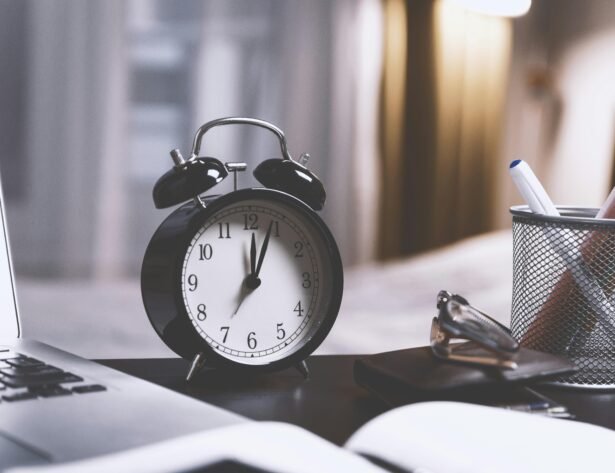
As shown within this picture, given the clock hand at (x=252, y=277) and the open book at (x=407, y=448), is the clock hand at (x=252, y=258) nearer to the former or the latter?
the clock hand at (x=252, y=277)

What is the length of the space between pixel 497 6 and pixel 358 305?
5.83 ft

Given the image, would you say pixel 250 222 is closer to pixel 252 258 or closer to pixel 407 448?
pixel 252 258

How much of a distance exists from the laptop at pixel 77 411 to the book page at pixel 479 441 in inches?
3.5

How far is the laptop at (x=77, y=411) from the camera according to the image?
395mm

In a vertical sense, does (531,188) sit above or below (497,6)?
below

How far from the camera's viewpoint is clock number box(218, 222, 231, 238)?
65 cm

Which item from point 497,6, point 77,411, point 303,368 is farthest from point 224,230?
point 497,6

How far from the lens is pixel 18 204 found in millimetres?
3408

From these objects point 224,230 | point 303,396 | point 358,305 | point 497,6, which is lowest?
point 358,305

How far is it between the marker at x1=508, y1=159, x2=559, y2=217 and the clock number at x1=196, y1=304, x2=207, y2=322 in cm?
27

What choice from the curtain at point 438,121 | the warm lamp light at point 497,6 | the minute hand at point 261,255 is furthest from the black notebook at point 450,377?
the warm lamp light at point 497,6

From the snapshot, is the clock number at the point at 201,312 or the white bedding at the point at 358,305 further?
Answer: the white bedding at the point at 358,305

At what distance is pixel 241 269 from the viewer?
0.66 m

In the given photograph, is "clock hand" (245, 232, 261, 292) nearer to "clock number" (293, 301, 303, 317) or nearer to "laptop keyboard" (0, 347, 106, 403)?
"clock number" (293, 301, 303, 317)
